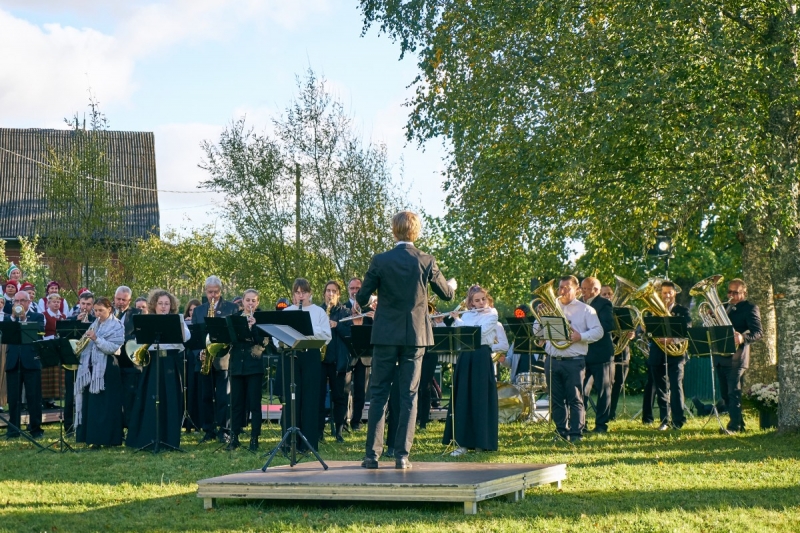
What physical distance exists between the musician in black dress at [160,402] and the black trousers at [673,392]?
6.92 metres

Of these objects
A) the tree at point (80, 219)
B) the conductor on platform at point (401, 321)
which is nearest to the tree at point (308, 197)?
the tree at point (80, 219)

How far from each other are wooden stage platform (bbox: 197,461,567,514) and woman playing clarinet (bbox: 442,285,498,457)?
3022 mm

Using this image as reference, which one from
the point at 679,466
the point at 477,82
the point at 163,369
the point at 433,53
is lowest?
the point at 679,466

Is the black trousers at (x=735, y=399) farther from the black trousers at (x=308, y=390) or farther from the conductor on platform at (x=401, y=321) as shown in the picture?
the conductor on platform at (x=401, y=321)

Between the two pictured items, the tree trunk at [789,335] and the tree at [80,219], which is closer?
the tree trunk at [789,335]

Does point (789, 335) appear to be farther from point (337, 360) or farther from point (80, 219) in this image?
point (80, 219)

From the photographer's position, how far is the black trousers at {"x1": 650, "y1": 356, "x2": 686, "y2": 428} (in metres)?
15.1

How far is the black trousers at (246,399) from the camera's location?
13.1 meters

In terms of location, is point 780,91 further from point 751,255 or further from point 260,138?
point 260,138

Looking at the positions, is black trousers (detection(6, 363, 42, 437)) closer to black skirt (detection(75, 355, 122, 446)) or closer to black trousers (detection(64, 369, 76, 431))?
black trousers (detection(64, 369, 76, 431))

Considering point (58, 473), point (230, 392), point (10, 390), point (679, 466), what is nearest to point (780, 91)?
point (679, 466)

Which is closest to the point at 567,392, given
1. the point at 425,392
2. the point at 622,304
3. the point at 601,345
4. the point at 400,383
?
the point at 601,345

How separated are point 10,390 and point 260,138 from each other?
12.6 metres

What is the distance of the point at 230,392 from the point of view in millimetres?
13555
